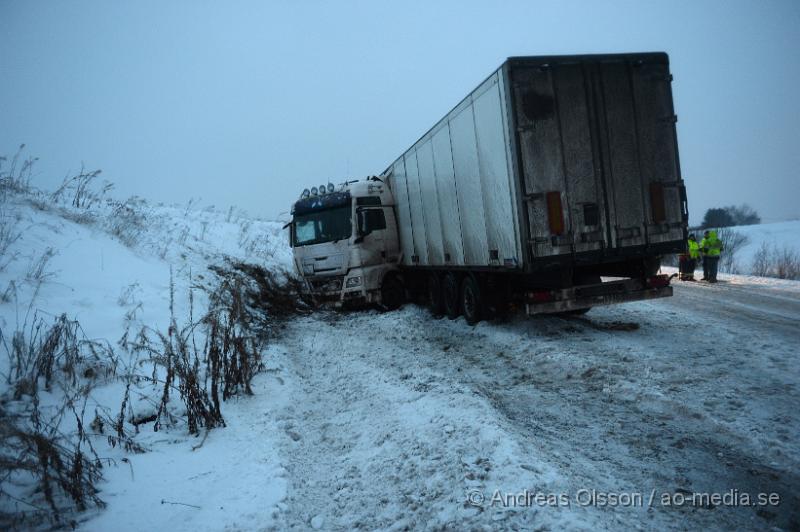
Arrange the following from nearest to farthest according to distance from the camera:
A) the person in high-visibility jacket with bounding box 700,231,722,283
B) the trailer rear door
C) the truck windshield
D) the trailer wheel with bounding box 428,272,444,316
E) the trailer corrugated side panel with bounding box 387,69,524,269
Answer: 1. the trailer rear door
2. the trailer corrugated side panel with bounding box 387,69,524,269
3. the trailer wheel with bounding box 428,272,444,316
4. the truck windshield
5. the person in high-visibility jacket with bounding box 700,231,722,283

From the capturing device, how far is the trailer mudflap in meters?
6.68

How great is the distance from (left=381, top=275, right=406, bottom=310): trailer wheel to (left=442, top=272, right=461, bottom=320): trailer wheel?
2.34 metres

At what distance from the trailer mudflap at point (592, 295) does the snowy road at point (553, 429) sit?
465 mm

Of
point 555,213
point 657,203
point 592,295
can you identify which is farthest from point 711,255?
point 555,213

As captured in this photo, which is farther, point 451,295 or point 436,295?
point 436,295

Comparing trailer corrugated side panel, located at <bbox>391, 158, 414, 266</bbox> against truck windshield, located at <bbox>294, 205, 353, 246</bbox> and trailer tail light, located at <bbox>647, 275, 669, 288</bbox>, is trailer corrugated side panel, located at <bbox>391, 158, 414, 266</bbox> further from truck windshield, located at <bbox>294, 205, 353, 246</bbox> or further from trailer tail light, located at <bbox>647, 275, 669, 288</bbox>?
trailer tail light, located at <bbox>647, 275, 669, 288</bbox>

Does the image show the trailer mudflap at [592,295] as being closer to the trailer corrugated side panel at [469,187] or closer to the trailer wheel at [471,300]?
the trailer corrugated side panel at [469,187]

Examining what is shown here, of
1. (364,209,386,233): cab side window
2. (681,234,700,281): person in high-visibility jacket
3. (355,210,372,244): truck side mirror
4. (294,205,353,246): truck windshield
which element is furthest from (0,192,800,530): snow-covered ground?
(681,234,700,281): person in high-visibility jacket

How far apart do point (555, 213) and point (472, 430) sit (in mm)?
3804

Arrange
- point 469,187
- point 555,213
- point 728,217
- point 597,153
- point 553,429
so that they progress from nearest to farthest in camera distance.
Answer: point 553,429 → point 555,213 → point 597,153 → point 469,187 → point 728,217

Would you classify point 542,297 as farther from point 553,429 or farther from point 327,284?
point 327,284

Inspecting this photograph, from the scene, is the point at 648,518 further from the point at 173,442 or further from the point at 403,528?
the point at 173,442

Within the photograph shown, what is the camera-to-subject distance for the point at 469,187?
26.1 ft

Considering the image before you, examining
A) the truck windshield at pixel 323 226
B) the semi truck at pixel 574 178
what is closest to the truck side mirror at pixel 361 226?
the truck windshield at pixel 323 226
